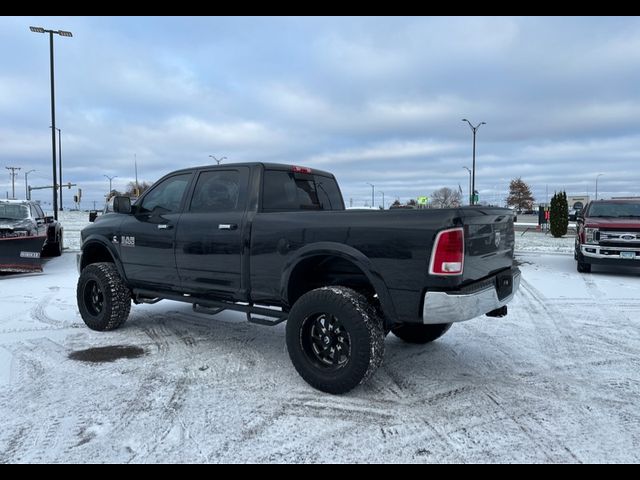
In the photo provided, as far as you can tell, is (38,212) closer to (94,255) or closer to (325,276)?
(94,255)

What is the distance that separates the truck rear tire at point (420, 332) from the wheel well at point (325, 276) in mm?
984

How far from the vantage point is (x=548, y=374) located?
4.37 metres

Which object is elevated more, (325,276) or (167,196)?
(167,196)

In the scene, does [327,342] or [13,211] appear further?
[13,211]

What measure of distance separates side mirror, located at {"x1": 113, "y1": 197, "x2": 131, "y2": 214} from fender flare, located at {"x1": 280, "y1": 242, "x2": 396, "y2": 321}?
7.78 ft

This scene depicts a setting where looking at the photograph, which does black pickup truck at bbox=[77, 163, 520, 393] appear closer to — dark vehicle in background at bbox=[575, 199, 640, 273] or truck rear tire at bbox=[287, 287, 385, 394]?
truck rear tire at bbox=[287, 287, 385, 394]

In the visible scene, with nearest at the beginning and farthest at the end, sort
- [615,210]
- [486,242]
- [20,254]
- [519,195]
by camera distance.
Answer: [486,242] < [20,254] < [615,210] < [519,195]

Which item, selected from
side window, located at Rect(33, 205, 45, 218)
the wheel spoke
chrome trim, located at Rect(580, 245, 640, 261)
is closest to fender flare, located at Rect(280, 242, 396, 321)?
the wheel spoke

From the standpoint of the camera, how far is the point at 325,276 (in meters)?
4.52

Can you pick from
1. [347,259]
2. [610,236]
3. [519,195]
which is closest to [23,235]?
[347,259]

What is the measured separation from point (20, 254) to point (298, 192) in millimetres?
7677

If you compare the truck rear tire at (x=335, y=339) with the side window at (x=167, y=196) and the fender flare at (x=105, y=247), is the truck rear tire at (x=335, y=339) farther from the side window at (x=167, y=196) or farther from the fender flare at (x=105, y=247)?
the fender flare at (x=105, y=247)

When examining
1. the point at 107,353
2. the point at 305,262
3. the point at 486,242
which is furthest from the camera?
the point at 107,353

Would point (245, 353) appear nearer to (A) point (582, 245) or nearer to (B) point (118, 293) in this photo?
(B) point (118, 293)
